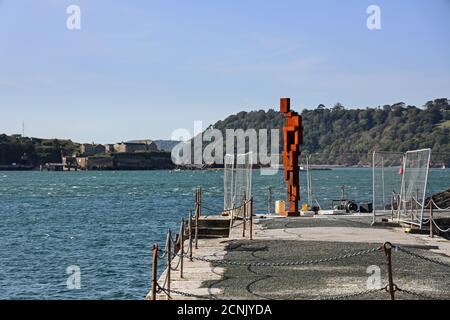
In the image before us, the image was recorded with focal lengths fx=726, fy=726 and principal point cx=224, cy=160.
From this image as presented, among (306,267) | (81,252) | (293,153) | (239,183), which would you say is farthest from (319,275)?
(81,252)

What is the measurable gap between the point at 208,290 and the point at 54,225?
154ft

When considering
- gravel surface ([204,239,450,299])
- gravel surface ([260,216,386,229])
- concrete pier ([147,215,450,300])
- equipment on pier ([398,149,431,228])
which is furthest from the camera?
gravel surface ([260,216,386,229])

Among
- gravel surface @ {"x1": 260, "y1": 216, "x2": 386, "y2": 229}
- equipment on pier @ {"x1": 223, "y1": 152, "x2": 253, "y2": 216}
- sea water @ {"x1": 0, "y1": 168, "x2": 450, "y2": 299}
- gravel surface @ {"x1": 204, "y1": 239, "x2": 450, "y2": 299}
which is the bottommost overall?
sea water @ {"x1": 0, "y1": 168, "x2": 450, "y2": 299}

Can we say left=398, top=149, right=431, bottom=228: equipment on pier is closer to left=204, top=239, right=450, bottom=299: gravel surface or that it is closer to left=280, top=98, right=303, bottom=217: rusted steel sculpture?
left=280, top=98, right=303, bottom=217: rusted steel sculpture

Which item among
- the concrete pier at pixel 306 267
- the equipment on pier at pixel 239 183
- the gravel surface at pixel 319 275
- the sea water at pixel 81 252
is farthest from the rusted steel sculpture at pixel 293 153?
the gravel surface at pixel 319 275

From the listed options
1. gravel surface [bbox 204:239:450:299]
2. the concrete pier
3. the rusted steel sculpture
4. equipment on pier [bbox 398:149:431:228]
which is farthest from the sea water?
equipment on pier [bbox 398:149:431:228]

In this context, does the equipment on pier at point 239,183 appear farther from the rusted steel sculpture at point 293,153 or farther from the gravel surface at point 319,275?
the gravel surface at point 319,275

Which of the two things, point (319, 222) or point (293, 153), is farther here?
point (293, 153)

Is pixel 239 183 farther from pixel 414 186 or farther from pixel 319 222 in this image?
pixel 414 186

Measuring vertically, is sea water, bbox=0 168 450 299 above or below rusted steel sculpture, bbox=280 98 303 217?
below

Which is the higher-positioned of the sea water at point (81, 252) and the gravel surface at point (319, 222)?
A: the gravel surface at point (319, 222)
